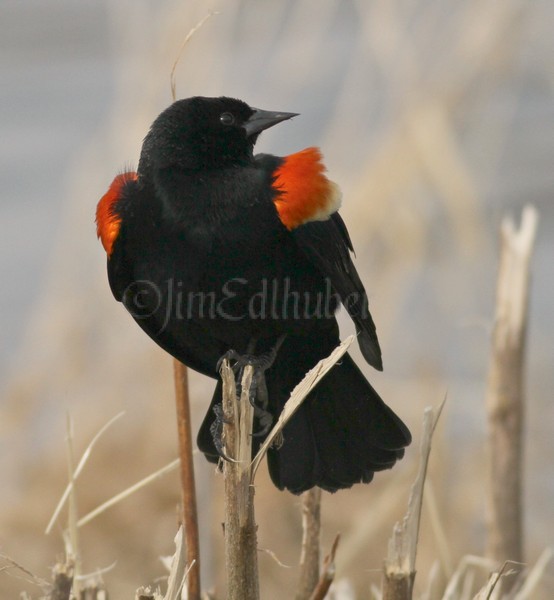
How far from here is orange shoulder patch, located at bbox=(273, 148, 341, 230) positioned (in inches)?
101

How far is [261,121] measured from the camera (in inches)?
113

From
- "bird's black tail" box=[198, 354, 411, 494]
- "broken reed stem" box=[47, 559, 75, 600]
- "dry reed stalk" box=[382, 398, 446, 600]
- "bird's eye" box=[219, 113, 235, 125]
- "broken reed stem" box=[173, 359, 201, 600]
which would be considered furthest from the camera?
"bird's eye" box=[219, 113, 235, 125]

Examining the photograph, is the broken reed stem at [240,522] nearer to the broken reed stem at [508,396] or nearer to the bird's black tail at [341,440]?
the bird's black tail at [341,440]

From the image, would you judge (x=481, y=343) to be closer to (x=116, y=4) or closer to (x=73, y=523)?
(x=116, y=4)

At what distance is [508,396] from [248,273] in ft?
2.80

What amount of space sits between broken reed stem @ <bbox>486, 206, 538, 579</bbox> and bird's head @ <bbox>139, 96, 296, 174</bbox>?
70cm

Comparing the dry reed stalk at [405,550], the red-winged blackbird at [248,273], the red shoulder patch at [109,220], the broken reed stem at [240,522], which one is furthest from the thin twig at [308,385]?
the red shoulder patch at [109,220]

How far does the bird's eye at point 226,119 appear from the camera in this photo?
9.19ft

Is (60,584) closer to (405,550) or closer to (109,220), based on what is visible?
(405,550)

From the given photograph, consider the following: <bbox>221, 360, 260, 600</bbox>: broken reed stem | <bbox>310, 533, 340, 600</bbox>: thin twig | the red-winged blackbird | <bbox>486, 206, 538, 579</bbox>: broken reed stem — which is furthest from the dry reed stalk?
<bbox>486, 206, 538, 579</bbox>: broken reed stem

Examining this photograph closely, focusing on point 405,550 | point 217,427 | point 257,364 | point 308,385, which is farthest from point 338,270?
point 405,550

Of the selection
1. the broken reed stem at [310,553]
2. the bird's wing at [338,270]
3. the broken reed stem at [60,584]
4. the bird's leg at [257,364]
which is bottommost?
the broken reed stem at [310,553]

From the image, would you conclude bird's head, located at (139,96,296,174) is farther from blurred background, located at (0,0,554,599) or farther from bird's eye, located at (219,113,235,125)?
blurred background, located at (0,0,554,599)

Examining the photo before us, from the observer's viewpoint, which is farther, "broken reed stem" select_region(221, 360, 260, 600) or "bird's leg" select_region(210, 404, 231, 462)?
"bird's leg" select_region(210, 404, 231, 462)
